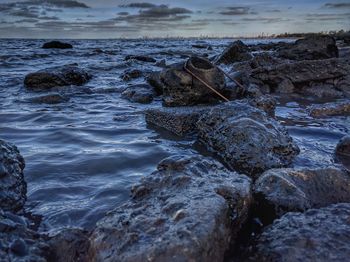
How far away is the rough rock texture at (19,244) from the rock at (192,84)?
455 cm

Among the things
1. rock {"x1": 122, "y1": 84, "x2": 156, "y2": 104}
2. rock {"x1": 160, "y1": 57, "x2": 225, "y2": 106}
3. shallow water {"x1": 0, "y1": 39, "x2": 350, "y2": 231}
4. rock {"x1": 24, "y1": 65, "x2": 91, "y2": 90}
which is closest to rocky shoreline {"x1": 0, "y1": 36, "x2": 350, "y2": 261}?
shallow water {"x1": 0, "y1": 39, "x2": 350, "y2": 231}

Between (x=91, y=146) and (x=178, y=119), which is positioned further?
(x=178, y=119)

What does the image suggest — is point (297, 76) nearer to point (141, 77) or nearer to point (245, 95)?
point (245, 95)

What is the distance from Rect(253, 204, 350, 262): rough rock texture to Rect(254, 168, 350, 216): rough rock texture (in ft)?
0.88

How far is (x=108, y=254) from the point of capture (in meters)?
1.98

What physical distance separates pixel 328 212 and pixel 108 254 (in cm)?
141

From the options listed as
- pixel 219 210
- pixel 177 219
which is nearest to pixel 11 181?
pixel 177 219

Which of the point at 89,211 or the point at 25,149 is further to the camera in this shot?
the point at 25,149

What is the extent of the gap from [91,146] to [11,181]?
158cm

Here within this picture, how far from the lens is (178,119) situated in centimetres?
510

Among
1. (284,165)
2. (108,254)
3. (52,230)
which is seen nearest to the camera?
(108,254)

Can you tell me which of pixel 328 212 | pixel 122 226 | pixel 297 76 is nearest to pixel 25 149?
pixel 122 226

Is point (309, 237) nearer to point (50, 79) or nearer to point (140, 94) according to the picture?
point (140, 94)

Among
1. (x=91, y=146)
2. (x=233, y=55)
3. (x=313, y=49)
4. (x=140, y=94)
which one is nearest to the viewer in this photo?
(x=91, y=146)
